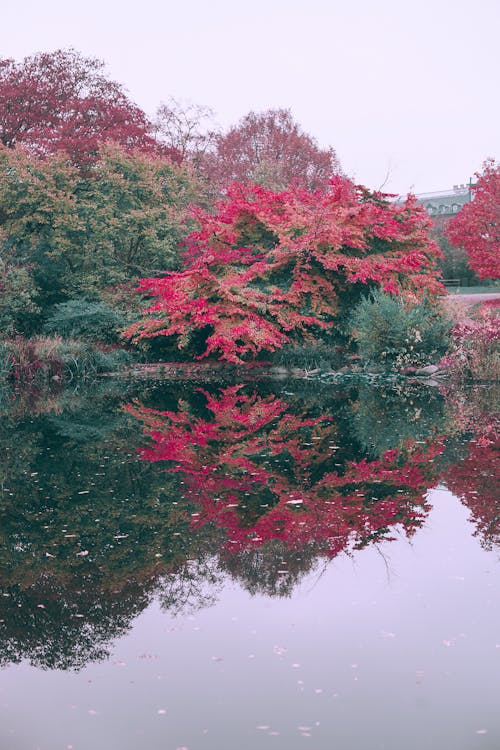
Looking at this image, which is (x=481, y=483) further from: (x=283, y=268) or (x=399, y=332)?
(x=283, y=268)

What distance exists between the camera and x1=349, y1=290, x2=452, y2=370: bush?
21.6m

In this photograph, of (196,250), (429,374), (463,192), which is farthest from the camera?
(463,192)

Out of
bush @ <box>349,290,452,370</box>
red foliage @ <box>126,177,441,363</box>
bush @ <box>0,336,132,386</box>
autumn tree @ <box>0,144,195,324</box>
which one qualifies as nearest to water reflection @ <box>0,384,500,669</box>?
bush @ <box>349,290,452,370</box>

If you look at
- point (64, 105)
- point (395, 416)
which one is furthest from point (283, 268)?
point (64, 105)

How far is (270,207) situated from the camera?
80.6ft

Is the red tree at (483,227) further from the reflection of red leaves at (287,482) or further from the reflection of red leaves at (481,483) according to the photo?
the reflection of red leaves at (481,483)

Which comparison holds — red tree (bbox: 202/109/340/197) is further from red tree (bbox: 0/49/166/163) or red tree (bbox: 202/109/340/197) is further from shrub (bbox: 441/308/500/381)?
shrub (bbox: 441/308/500/381)

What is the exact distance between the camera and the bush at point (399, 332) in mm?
21594

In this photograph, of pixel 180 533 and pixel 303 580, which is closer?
pixel 303 580

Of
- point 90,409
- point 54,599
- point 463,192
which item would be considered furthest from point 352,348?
point 463,192

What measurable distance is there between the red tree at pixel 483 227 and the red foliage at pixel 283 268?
11.8 metres

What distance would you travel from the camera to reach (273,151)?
48.0m

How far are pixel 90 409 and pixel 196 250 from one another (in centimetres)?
963

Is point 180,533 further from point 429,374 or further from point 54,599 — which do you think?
point 429,374
